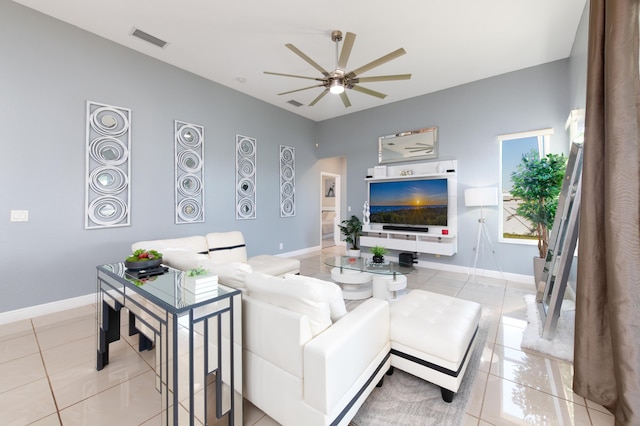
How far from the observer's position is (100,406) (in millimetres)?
1643

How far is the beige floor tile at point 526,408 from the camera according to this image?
4.96ft

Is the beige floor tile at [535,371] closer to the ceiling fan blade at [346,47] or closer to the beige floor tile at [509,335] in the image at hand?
the beige floor tile at [509,335]

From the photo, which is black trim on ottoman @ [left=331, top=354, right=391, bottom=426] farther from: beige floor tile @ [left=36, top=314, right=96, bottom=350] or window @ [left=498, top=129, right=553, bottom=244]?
window @ [left=498, top=129, right=553, bottom=244]

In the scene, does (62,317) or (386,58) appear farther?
(62,317)

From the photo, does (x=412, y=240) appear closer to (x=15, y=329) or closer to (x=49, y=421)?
(x=49, y=421)

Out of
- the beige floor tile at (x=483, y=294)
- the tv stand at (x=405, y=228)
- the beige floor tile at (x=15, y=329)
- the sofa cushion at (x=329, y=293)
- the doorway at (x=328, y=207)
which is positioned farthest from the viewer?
the doorway at (x=328, y=207)

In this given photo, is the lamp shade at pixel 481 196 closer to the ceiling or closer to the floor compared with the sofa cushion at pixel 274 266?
closer to the ceiling

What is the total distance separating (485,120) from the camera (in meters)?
4.55

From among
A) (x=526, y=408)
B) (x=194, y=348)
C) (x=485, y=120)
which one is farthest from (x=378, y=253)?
(x=485, y=120)

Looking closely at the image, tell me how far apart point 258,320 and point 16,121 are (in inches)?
146

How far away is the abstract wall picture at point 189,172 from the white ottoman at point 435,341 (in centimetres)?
366

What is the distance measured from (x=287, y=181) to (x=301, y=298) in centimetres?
489

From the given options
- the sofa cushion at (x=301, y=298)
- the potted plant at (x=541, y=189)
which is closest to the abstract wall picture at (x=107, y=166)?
the sofa cushion at (x=301, y=298)

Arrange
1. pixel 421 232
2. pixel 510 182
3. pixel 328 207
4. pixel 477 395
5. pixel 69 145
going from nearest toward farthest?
pixel 477 395, pixel 69 145, pixel 510 182, pixel 421 232, pixel 328 207
